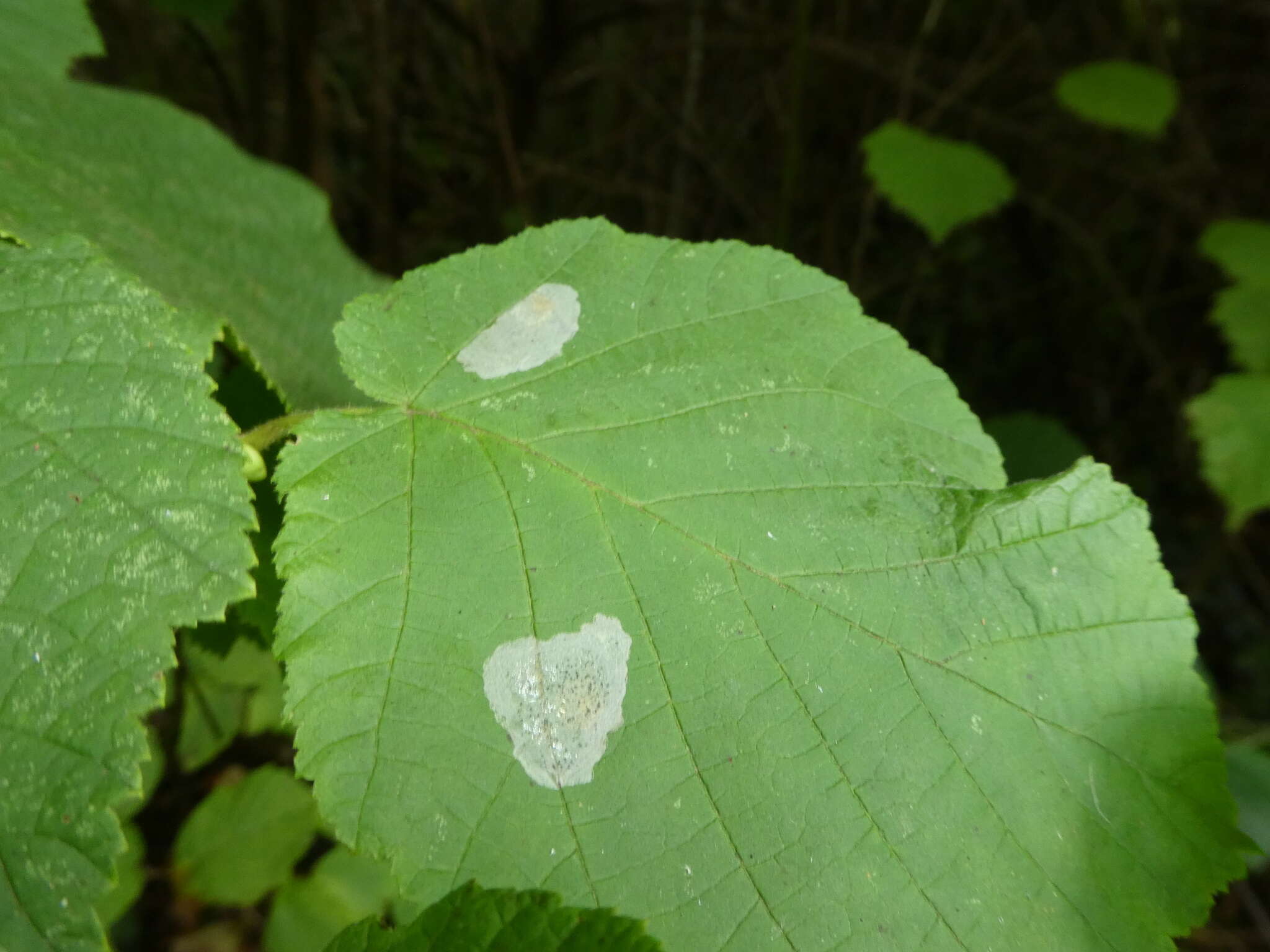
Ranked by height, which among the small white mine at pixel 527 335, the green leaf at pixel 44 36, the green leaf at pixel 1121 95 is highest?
the green leaf at pixel 44 36

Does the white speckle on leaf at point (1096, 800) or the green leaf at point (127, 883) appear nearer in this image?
the white speckle on leaf at point (1096, 800)

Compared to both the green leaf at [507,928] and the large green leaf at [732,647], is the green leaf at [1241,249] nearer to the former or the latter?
the large green leaf at [732,647]

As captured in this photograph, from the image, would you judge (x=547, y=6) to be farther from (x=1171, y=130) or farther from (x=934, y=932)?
(x=934, y=932)

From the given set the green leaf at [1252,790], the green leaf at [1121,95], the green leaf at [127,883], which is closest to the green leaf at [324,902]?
the green leaf at [127,883]

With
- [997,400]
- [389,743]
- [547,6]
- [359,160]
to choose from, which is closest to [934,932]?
[389,743]

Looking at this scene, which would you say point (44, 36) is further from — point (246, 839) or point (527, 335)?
point (246, 839)
